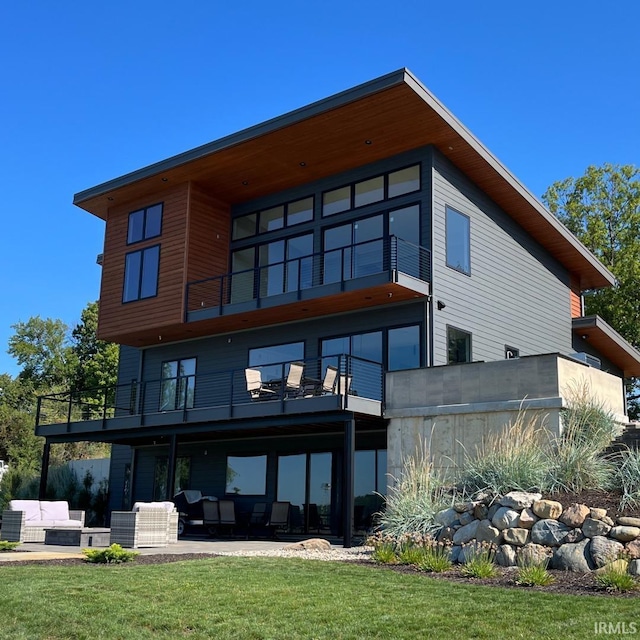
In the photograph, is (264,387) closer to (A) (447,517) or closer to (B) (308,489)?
(B) (308,489)

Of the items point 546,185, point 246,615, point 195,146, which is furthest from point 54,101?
point 546,185

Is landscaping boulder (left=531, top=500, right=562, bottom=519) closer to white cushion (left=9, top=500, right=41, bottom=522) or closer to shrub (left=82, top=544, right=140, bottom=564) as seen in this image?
shrub (left=82, top=544, right=140, bottom=564)

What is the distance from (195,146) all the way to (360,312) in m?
5.55

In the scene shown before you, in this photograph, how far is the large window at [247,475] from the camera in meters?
19.9

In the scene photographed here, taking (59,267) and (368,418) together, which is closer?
(368,418)

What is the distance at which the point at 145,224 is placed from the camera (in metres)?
21.7

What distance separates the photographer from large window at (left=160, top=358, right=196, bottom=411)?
2148 centimetres

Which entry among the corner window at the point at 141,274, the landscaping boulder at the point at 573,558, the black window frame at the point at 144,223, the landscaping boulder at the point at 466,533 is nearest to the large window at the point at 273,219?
the black window frame at the point at 144,223

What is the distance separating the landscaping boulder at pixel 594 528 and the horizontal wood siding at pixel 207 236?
520 inches

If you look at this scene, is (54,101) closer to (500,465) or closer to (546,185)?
(500,465)

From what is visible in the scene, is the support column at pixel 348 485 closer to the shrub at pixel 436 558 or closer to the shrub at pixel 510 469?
the shrub at pixel 510 469

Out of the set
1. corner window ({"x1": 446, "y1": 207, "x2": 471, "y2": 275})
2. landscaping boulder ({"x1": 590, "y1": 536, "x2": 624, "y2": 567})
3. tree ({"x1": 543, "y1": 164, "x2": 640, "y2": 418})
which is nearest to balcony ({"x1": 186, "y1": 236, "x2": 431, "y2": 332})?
corner window ({"x1": 446, "y1": 207, "x2": 471, "y2": 275})

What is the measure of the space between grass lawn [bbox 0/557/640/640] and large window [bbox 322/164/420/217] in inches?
431

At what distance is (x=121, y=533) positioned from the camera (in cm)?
1395
